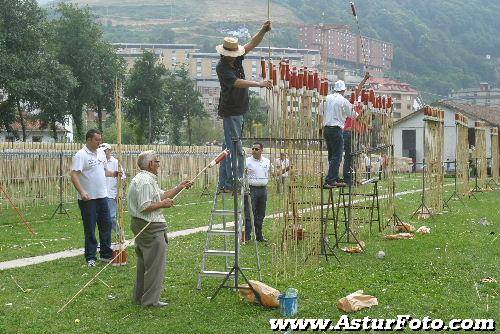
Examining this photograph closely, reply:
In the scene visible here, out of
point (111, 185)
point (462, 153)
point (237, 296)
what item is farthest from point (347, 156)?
point (462, 153)

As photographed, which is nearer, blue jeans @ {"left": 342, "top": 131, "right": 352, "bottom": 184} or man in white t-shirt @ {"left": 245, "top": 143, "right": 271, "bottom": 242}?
blue jeans @ {"left": 342, "top": 131, "right": 352, "bottom": 184}

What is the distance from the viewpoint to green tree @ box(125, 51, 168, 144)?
51375 millimetres

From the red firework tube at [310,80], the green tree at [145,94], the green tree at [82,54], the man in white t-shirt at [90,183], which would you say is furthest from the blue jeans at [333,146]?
the green tree at [145,94]

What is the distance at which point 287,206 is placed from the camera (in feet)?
35.5

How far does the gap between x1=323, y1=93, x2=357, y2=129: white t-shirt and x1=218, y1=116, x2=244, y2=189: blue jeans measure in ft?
8.12

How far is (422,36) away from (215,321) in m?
170

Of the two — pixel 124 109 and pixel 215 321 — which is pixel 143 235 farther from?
pixel 124 109

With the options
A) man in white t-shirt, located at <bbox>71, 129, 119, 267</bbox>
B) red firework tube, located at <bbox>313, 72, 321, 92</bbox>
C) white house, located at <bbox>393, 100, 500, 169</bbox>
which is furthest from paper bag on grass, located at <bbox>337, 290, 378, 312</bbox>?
white house, located at <bbox>393, 100, 500, 169</bbox>

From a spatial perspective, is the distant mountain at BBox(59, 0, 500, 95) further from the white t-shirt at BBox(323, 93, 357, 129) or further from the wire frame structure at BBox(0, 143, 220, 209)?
the white t-shirt at BBox(323, 93, 357, 129)

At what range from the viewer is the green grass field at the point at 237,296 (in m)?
8.16

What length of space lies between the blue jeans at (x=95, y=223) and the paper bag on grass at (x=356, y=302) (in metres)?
5.17

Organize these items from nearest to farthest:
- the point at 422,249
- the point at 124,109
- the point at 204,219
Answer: the point at 422,249 < the point at 204,219 < the point at 124,109

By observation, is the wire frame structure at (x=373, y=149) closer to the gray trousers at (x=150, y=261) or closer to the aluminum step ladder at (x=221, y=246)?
the aluminum step ladder at (x=221, y=246)

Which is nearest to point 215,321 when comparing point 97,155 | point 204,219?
point 97,155
